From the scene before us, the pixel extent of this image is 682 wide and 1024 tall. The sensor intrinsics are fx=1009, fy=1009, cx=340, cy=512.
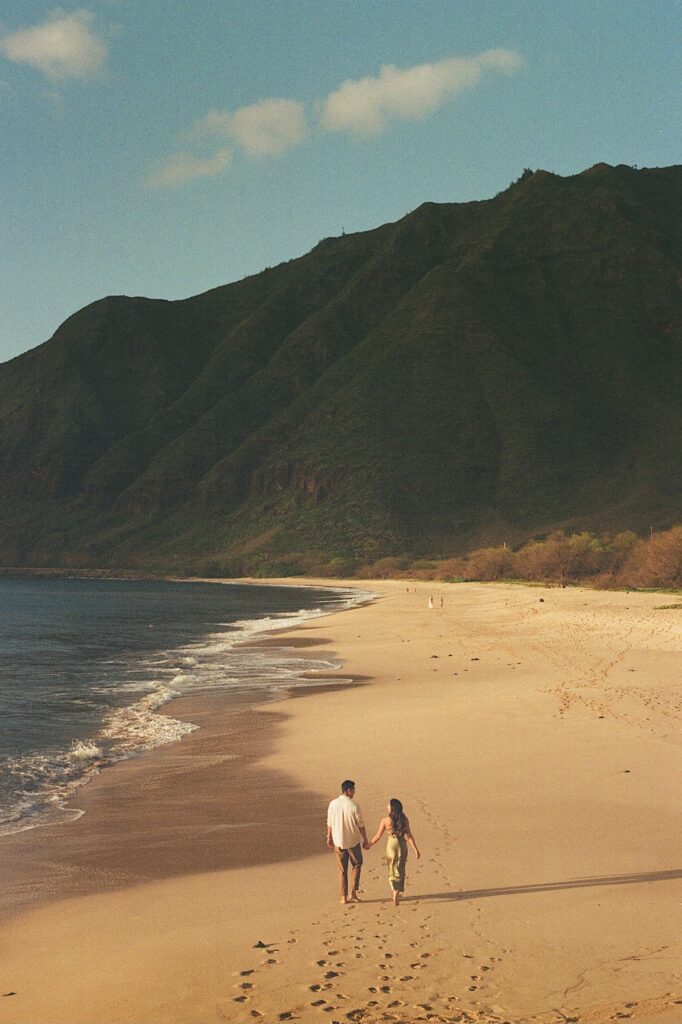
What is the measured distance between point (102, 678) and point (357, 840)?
2264 cm

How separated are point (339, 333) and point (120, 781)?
16632 cm

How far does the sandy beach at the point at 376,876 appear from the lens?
724cm

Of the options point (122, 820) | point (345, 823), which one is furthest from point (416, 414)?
point (345, 823)

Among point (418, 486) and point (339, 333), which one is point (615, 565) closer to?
point (418, 486)

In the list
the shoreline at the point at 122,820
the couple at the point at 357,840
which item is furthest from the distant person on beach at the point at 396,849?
the shoreline at the point at 122,820

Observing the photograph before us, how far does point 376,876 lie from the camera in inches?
404

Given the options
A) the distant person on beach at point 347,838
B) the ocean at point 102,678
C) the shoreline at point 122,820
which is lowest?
the ocean at point 102,678

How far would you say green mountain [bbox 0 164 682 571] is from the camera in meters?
131

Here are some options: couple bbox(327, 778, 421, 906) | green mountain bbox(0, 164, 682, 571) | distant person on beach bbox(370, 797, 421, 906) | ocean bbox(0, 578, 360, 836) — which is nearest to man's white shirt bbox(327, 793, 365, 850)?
couple bbox(327, 778, 421, 906)

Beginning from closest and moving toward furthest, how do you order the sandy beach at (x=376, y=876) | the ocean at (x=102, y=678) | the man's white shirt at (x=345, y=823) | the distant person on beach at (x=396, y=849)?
the sandy beach at (x=376, y=876), the distant person on beach at (x=396, y=849), the man's white shirt at (x=345, y=823), the ocean at (x=102, y=678)

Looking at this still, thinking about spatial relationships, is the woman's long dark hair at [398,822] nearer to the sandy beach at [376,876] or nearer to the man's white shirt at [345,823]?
the man's white shirt at [345,823]

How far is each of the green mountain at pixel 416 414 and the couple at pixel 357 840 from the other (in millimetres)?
100956

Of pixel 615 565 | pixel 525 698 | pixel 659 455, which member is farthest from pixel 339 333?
pixel 525 698

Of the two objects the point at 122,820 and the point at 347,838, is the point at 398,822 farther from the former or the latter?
the point at 122,820
